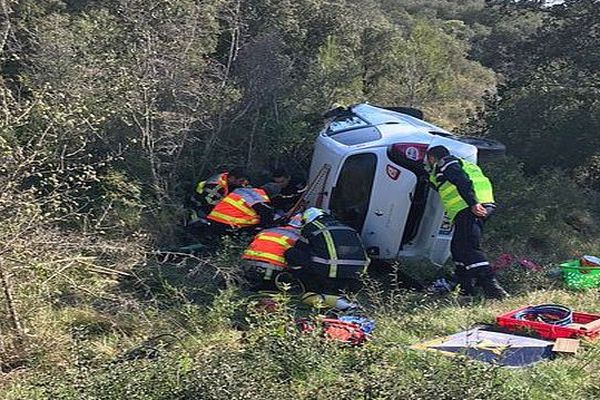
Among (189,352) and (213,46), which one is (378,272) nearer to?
(189,352)

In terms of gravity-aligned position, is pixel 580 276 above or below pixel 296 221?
above

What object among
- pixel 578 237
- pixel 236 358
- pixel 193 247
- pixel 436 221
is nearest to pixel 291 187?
pixel 193 247

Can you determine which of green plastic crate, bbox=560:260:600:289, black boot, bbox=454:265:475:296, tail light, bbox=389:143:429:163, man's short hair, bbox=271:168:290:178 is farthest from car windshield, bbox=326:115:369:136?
green plastic crate, bbox=560:260:600:289

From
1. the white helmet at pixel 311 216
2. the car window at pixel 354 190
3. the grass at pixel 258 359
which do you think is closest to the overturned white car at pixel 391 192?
the car window at pixel 354 190

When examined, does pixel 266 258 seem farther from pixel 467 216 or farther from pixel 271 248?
pixel 467 216

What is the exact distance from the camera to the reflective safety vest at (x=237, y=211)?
28.6ft

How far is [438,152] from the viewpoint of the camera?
7734mm

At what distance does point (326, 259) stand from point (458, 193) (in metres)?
1.50

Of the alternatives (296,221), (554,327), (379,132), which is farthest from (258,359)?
(379,132)

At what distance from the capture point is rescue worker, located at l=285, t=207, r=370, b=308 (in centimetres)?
733

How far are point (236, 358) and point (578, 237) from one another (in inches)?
270

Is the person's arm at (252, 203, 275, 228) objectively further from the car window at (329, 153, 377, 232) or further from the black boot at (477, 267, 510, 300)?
the black boot at (477, 267, 510, 300)

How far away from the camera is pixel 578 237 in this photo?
1019cm

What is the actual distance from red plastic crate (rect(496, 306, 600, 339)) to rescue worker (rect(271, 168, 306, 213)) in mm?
3862
